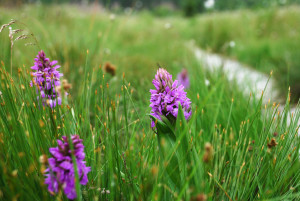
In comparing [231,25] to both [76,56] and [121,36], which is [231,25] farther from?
[76,56]

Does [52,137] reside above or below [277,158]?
above

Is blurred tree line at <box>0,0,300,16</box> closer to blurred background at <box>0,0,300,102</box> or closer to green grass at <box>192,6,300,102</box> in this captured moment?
blurred background at <box>0,0,300,102</box>

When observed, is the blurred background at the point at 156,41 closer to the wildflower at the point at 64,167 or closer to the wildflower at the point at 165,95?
the wildflower at the point at 165,95

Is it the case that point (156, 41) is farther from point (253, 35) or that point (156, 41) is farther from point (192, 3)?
point (192, 3)

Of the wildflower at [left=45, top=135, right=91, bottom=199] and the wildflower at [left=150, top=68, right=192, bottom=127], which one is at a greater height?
the wildflower at [left=150, top=68, right=192, bottom=127]

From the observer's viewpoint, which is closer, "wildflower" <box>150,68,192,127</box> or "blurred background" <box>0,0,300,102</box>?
"wildflower" <box>150,68,192,127</box>

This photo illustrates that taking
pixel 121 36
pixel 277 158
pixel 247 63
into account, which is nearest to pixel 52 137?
pixel 277 158

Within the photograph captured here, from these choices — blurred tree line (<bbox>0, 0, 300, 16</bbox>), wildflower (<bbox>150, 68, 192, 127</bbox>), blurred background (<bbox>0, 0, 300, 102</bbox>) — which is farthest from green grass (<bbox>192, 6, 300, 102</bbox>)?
wildflower (<bbox>150, 68, 192, 127</bbox>)

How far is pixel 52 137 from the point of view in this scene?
1.16 meters

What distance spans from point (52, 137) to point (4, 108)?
0.25 meters

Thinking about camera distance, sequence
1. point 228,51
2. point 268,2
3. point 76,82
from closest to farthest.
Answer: point 76,82 → point 228,51 → point 268,2

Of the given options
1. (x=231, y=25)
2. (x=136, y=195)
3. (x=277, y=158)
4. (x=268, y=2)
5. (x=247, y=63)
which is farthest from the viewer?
(x=268, y=2)

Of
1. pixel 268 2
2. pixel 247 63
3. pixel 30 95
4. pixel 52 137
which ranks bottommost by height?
pixel 247 63

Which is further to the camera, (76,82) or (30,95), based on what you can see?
(76,82)
